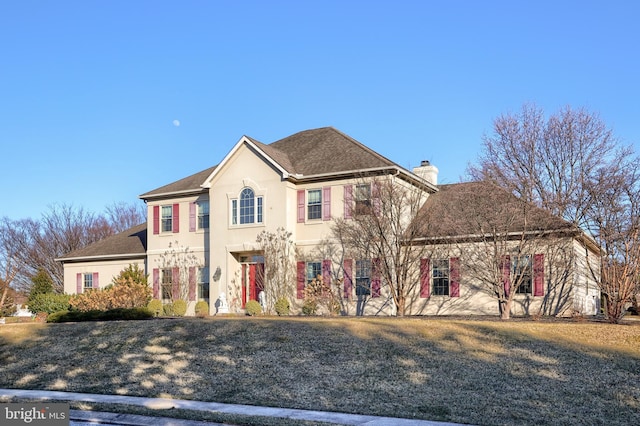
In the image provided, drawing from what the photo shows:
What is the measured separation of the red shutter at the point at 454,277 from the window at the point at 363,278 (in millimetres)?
3378

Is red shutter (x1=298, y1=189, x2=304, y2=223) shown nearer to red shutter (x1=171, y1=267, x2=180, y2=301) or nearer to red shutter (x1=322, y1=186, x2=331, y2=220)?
red shutter (x1=322, y1=186, x2=331, y2=220)

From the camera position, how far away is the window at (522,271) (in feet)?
74.8

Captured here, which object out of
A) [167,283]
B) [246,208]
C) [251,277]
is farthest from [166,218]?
[251,277]

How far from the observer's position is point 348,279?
2819cm

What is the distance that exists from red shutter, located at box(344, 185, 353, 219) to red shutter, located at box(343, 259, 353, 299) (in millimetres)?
1998

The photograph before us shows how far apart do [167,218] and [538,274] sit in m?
18.4

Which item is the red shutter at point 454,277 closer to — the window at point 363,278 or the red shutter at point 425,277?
the red shutter at point 425,277

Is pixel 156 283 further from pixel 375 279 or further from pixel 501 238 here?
pixel 501 238

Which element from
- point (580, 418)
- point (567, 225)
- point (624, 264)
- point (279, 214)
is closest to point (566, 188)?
point (567, 225)

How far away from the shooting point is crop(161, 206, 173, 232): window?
33.5 m

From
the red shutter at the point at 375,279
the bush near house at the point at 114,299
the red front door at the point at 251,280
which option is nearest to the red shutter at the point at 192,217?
the red front door at the point at 251,280

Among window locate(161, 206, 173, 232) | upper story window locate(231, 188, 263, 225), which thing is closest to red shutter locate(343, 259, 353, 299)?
upper story window locate(231, 188, 263, 225)

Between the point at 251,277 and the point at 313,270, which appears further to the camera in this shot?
the point at 251,277

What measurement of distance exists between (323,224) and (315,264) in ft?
5.95
